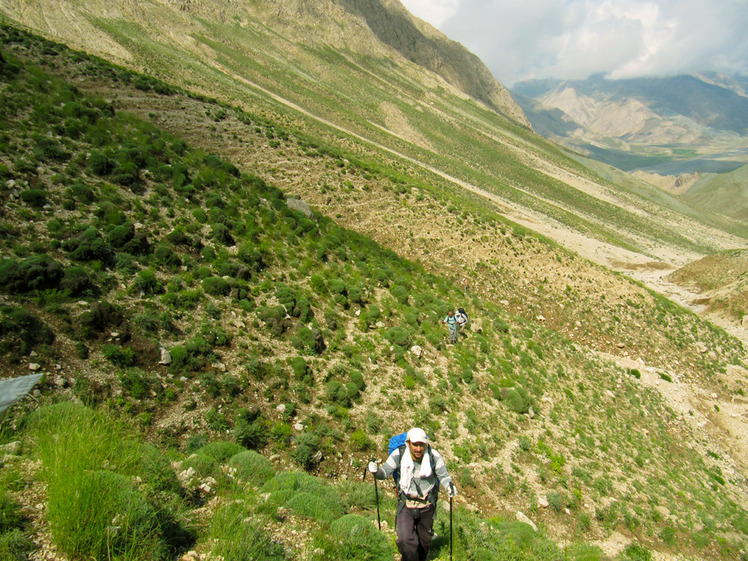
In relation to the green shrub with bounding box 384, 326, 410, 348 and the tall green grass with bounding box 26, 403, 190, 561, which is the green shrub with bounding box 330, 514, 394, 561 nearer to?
the tall green grass with bounding box 26, 403, 190, 561

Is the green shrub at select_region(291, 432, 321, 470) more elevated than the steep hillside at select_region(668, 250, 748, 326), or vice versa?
the steep hillside at select_region(668, 250, 748, 326)

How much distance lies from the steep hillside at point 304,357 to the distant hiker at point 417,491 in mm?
899

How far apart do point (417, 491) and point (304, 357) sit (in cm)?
622

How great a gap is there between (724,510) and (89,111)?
28942mm

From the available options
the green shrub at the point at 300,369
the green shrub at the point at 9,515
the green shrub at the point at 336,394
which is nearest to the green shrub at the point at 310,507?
the green shrub at the point at 9,515

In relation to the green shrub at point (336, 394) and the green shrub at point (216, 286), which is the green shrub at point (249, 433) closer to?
the green shrub at point (336, 394)

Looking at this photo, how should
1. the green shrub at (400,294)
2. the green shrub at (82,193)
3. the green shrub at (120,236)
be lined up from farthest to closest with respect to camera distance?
the green shrub at (400,294) < the green shrub at (82,193) < the green shrub at (120,236)

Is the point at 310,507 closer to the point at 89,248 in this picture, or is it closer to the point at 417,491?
the point at 417,491

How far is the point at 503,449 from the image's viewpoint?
423 inches

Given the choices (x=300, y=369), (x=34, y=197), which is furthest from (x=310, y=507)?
(x=34, y=197)

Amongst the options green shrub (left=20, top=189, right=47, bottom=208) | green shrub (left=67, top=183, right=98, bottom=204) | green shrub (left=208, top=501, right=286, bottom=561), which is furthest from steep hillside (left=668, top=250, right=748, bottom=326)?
green shrub (left=20, top=189, right=47, bottom=208)

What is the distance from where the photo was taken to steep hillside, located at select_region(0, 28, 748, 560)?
7434 mm

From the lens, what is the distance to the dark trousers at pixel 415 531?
16.1ft

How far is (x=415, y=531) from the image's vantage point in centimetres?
500
